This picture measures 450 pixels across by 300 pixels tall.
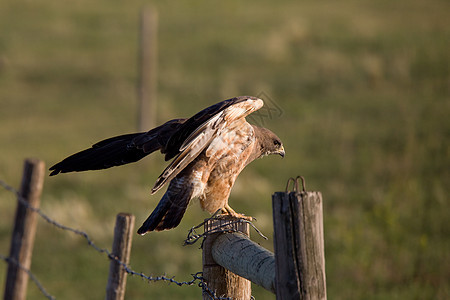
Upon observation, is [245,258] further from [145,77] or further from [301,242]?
[145,77]

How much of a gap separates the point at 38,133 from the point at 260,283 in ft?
39.7

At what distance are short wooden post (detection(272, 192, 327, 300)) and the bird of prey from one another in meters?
1.25

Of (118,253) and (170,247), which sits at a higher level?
(170,247)

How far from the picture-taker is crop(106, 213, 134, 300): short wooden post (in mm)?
3535

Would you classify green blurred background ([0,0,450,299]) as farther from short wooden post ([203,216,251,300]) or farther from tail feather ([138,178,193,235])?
short wooden post ([203,216,251,300])

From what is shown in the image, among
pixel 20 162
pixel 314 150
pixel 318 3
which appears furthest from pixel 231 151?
pixel 318 3

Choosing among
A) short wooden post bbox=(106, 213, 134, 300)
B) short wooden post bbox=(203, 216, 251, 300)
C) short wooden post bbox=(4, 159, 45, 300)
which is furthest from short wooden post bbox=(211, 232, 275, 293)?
short wooden post bbox=(4, 159, 45, 300)

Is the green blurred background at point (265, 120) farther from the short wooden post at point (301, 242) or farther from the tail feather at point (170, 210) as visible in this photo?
the short wooden post at point (301, 242)

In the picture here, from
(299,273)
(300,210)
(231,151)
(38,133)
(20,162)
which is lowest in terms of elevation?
(299,273)

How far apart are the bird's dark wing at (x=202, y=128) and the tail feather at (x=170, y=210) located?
10.2 inches

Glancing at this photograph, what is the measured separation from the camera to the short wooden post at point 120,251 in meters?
3.54

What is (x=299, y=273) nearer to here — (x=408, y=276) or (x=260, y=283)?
(x=260, y=283)

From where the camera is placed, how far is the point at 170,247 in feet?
25.5

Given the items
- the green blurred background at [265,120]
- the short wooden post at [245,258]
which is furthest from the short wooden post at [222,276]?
the green blurred background at [265,120]
